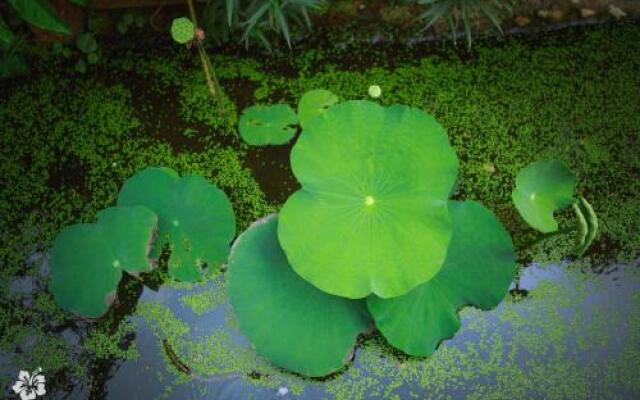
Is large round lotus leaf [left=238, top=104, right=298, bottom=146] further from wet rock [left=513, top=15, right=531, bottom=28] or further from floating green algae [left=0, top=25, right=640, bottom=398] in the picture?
wet rock [left=513, top=15, right=531, bottom=28]

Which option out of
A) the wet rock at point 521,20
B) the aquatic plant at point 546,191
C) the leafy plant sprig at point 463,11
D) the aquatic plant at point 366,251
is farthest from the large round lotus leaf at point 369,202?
the wet rock at point 521,20

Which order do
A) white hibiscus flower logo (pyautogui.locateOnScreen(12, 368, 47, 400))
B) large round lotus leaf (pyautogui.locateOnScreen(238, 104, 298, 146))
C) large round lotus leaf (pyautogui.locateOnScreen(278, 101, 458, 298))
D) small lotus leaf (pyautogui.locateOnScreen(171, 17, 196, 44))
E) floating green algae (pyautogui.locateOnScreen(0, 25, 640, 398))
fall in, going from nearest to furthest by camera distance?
large round lotus leaf (pyautogui.locateOnScreen(278, 101, 458, 298)) → white hibiscus flower logo (pyautogui.locateOnScreen(12, 368, 47, 400)) → small lotus leaf (pyautogui.locateOnScreen(171, 17, 196, 44)) → floating green algae (pyautogui.locateOnScreen(0, 25, 640, 398)) → large round lotus leaf (pyautogui.locateOnScreen(238, 104, 298, 146))

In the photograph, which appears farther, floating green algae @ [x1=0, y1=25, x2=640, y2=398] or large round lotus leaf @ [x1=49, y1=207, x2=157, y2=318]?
floating green algae @ [x1=0, y1=25, x2=640, y2=398]

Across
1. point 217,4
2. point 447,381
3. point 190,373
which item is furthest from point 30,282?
point 447,381

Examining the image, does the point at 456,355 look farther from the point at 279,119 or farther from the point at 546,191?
the point at 279,119

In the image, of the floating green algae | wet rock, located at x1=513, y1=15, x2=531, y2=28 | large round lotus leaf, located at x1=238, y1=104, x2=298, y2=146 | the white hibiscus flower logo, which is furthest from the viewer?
wet rock, located at x1=513, y1=15, x2=531, y2=28

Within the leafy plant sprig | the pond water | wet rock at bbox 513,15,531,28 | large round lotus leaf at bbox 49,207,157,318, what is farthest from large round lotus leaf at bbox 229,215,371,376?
wet rock at bbox 513,15,531,28
